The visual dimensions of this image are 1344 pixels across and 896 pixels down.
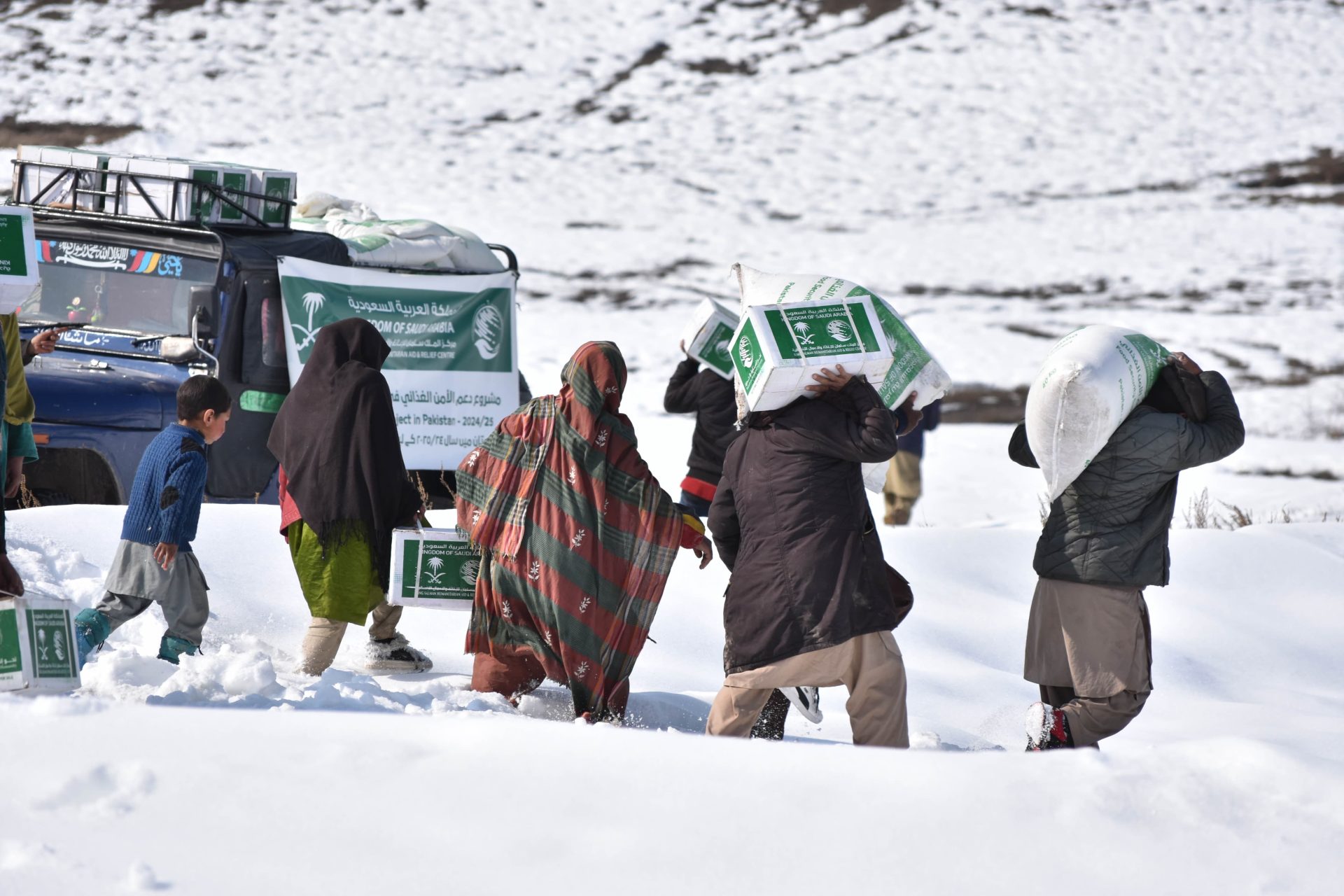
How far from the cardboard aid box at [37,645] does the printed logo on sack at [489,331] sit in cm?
537

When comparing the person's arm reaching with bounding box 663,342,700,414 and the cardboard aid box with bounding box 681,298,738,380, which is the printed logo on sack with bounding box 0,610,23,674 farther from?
the person's arm reaching with bounding box 663,342,700,414

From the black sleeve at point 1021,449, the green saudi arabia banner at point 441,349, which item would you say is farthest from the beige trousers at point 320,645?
the green saudi arabia banner at point 441,349

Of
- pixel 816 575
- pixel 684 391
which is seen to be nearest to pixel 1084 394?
pixel 816 575

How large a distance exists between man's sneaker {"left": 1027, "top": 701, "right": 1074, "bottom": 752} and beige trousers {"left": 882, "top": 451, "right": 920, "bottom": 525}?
5.27 meters

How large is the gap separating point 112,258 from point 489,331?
2281 millimetres

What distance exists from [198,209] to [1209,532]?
18.2 ft

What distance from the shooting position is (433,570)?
5.50 metres

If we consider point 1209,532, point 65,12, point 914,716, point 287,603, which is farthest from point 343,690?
point 65,12

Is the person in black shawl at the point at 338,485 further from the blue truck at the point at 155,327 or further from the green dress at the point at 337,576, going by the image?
the blue truck at the point at 155,327

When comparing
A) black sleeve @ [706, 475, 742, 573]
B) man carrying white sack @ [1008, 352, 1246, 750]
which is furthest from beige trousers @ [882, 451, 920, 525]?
black sleeve @ [706, 475, 742, 573]

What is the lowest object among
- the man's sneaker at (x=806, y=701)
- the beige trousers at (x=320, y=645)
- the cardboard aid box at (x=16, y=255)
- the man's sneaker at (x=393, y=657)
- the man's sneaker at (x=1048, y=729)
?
the man's sneaker at (x=393, y=657)

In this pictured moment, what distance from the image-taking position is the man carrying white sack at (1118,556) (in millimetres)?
4641

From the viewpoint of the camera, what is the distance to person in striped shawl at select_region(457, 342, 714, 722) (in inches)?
210

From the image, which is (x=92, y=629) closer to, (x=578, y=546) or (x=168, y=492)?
(x=168, y=492)
